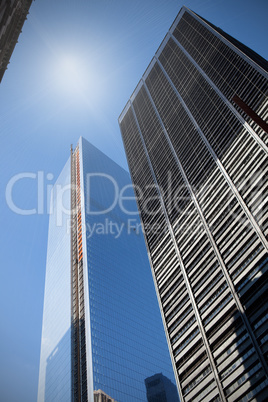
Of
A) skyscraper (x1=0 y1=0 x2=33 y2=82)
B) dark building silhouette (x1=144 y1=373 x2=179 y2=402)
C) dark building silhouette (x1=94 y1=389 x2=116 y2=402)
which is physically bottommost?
skyscraper (x1=0 y1=0 x2=33 y2=82)

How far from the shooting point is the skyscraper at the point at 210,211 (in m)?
46.6

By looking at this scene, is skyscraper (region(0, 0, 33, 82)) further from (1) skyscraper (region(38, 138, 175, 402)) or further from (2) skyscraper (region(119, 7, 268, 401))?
(1) skyscraper (region(38, 138, 175, 402))

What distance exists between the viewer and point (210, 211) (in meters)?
63.3

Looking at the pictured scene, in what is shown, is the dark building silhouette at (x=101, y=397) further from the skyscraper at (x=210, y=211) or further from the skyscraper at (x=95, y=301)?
the skyscraper at (x=210, y=211)

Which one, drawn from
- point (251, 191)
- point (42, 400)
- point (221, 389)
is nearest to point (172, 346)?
point (221, 389)

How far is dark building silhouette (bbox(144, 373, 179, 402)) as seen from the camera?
115500 millimetres

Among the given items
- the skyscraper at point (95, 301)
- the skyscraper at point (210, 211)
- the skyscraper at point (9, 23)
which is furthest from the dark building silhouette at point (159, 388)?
the skyscraper at point (9, 23)

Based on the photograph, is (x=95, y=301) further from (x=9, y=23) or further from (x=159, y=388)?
(x=9, y=23)

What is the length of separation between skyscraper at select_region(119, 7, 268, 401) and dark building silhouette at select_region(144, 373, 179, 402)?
6784cm

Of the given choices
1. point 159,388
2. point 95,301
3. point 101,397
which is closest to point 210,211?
point 101,397

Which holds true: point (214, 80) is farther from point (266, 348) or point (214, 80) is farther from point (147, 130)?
point (266, 348)

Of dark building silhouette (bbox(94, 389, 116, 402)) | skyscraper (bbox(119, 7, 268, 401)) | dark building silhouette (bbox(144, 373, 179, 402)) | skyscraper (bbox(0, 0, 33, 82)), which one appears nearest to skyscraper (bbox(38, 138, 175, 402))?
dark building silhouette (bbox(94, 389, 116, 402))

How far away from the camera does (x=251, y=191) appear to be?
55875 millimetres

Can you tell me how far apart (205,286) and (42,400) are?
3792 inches
